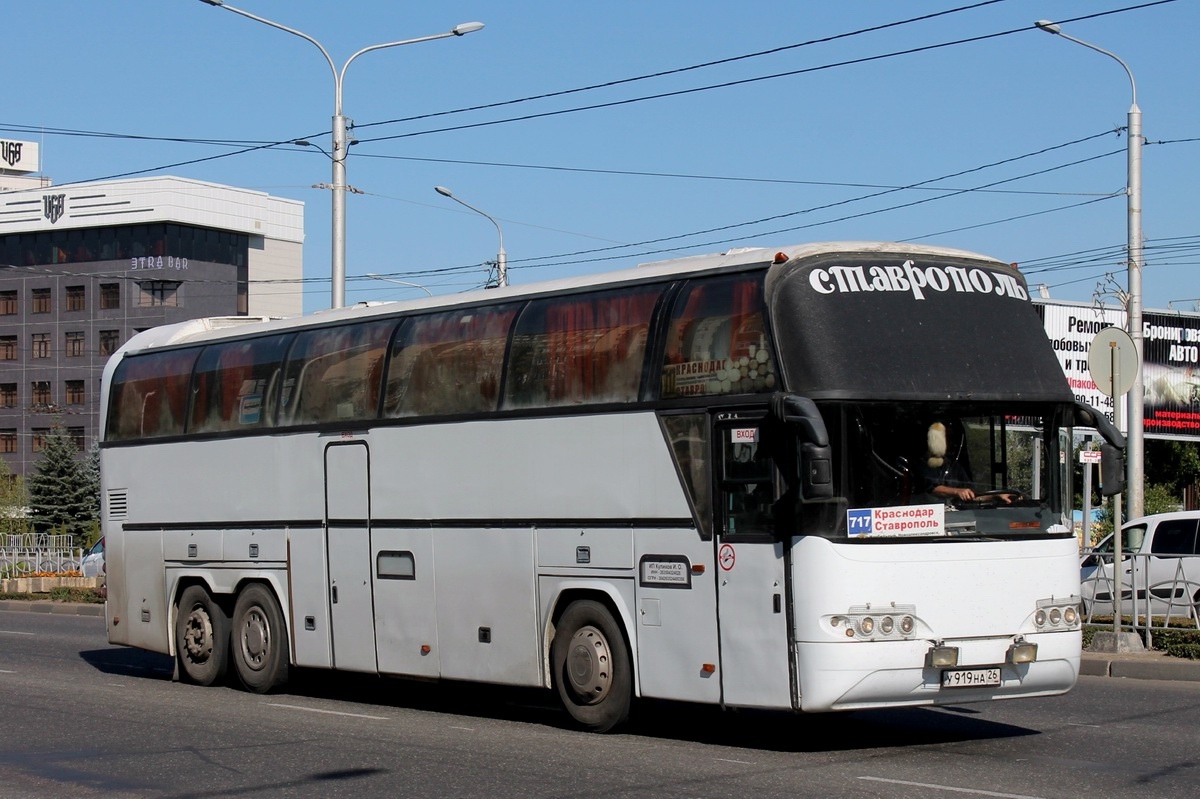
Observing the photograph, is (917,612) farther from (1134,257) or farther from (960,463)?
(1134,257)

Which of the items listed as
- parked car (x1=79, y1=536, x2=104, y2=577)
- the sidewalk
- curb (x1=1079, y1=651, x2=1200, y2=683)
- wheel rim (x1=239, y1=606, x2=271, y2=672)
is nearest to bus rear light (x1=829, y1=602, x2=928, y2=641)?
the sidewalk

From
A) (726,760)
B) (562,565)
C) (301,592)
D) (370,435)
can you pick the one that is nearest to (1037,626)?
(726,760)

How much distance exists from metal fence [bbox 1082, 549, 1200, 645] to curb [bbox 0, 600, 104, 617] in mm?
18474

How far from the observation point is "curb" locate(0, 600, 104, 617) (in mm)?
30438

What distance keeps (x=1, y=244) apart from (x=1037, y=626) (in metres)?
107

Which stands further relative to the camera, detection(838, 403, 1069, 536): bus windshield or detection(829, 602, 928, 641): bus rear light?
detection(838, 403, 1069, 536): bus windshield

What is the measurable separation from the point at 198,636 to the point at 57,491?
5869 cm

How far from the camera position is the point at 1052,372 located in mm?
11516

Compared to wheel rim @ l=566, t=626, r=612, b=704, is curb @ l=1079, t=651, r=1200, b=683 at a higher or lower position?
lower

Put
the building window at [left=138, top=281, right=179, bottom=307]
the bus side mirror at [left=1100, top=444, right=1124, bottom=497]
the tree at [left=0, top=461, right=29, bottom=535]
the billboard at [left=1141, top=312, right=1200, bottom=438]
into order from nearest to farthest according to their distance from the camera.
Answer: the bus side mirror at [left=1100, top=444, right=1124, bottom=497]
the billboard at [left=1141, top=312, right=1200, bottom=438]
the tree at [left=0, top=461, right=29, bottom=535]
the building window at [left=138, top=281, right=179, bottom=307]

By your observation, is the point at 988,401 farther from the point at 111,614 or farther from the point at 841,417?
the point at 111,614

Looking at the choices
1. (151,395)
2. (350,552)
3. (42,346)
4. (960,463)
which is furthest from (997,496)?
(42,346)

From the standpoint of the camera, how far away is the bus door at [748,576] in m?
10.7

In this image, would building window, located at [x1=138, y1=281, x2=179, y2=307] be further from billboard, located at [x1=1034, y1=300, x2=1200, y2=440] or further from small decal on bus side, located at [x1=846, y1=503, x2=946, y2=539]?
small decal on bus side, located at [x1=846, y1=503, x2=946, y2=539]
